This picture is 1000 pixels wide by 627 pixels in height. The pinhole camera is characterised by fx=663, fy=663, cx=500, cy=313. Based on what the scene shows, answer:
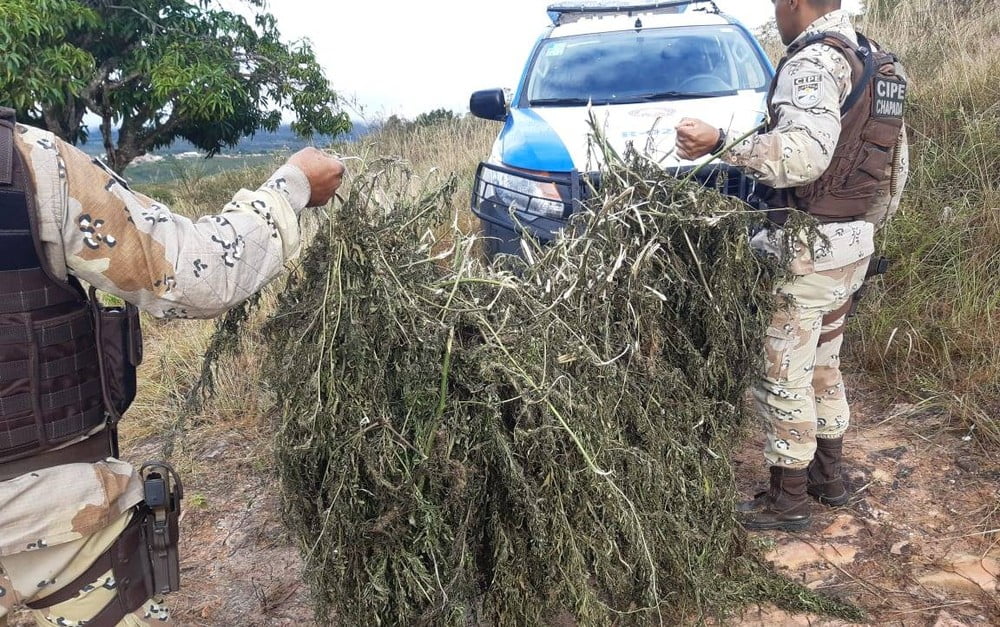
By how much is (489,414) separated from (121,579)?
0.93 m

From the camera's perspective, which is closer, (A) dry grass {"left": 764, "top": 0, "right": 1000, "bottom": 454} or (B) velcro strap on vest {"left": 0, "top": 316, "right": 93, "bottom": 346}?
(B) velcro strap on vest {"left": 0, "top": 316, "right": 93, "bottom": 346}

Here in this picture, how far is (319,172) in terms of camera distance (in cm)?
144

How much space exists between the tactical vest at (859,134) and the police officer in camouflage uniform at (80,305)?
63.3 inches

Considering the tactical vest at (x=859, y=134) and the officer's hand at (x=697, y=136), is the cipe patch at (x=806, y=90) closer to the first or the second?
the tactical vest at (x=859, y=134)

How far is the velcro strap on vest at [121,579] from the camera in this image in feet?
4.77

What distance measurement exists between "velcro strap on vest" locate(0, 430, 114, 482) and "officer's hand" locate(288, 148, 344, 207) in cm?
68

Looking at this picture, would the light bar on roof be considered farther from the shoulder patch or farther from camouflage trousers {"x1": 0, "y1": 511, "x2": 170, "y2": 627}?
camouflage trousers {"x1": 0, "y1": 511, "x2": 170, "y2": 627}

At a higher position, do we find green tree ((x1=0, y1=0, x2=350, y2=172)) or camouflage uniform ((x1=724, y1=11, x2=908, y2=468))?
green tree ((x1=0, y1=0, x2=350, y2=172))

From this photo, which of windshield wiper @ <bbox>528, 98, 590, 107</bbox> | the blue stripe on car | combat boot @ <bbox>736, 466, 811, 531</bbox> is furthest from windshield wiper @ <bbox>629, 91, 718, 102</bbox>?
combat boot @ <bbox>736, 466, 811, 531</bbox>

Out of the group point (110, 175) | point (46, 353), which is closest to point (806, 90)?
point (110, 175)

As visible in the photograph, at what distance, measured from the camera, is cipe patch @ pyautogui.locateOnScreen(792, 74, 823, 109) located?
204 centimetres

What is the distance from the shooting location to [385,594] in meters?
1.43

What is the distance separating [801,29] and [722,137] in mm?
579

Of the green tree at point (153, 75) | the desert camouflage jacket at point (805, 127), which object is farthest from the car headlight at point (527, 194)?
the green tree at point (153, 75)
